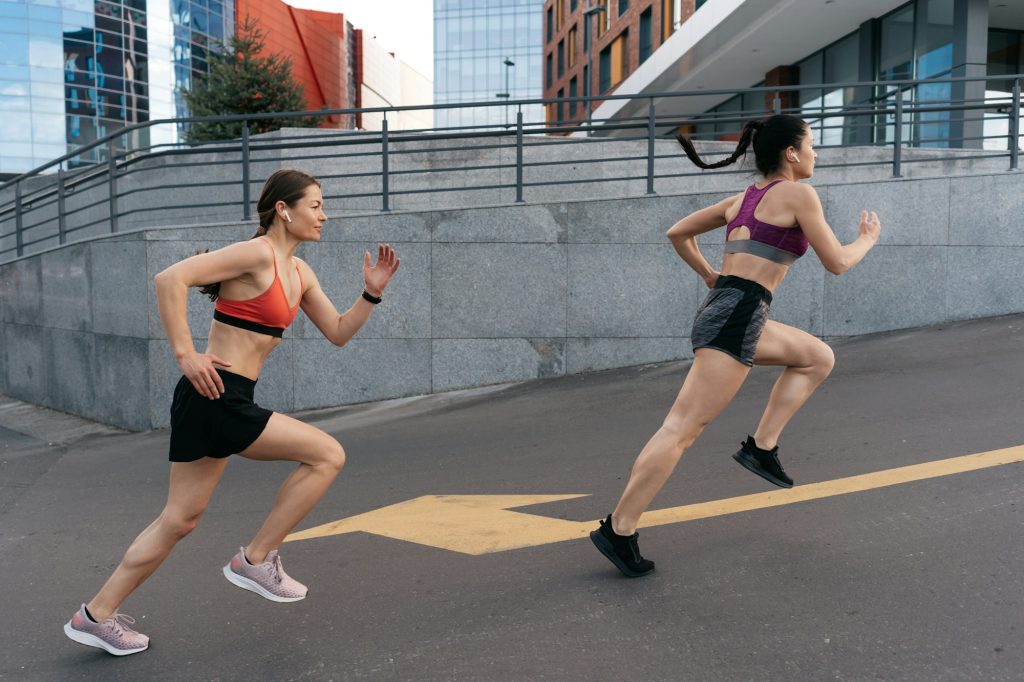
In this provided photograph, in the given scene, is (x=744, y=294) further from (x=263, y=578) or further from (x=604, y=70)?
(x=604, y=70)

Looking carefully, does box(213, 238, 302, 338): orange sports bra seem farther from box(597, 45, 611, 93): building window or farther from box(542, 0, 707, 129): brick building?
box(597, 45, 611, 93): building window

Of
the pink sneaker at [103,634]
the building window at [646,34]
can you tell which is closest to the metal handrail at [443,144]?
the pink sneaker at [103,634]

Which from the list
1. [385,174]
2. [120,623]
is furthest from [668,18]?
[120,623]

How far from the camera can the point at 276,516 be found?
3285 mm

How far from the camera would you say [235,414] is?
3133 millimetres

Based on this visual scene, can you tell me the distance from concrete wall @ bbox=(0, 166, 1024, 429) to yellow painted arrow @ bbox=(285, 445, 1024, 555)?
4.31 metres

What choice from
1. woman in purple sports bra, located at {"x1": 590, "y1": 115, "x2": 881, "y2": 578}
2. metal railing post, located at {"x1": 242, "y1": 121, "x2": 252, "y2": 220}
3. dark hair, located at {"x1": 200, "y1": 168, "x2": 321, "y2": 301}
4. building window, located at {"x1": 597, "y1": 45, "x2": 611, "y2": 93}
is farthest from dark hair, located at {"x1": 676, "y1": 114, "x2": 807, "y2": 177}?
building window, located at {"x1": 597, "y1": 45, "x2": 611, "y2": 93}

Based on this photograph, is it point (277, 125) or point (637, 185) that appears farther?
point (277, 125)

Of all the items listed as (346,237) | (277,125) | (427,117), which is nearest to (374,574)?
(346,237)

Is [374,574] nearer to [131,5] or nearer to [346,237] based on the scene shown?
[346,237]

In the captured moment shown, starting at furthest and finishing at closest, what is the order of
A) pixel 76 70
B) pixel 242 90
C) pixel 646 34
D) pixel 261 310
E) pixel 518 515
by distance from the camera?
pixel 76 70 → pixel 646 34 → pixel 242 90 → pixel 518 515 → pixel 261 310

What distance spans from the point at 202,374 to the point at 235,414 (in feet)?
0.71

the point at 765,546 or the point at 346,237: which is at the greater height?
the point at 346,237

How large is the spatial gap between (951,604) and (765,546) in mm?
899
